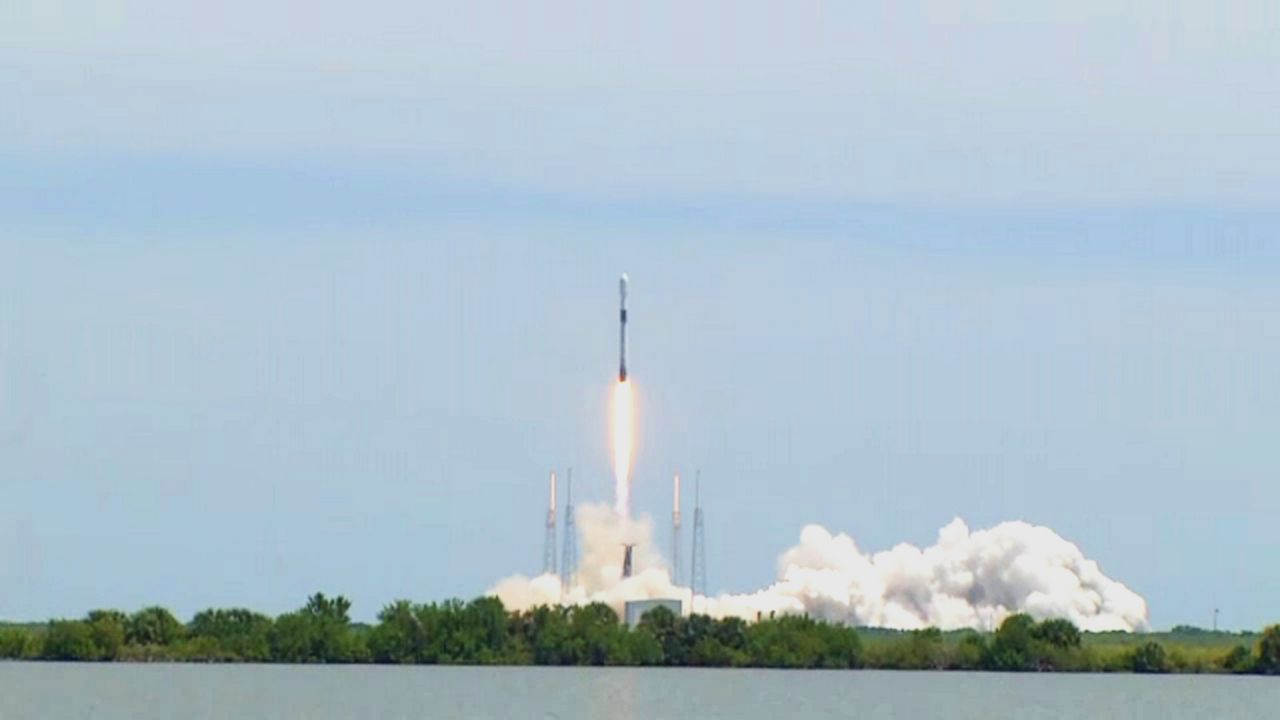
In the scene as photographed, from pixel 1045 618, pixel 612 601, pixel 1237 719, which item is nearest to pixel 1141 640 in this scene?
pixel 1045 618

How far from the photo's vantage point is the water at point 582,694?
121m

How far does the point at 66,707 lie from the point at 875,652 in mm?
64547

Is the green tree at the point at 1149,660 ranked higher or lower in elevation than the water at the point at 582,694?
higher

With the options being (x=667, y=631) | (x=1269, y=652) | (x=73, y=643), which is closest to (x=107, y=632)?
(x=73, y=643)

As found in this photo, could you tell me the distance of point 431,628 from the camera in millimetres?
171250

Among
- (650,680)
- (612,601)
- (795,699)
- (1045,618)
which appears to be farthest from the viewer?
(1045,618)

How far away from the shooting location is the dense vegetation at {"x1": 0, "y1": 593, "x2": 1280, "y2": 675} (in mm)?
167125

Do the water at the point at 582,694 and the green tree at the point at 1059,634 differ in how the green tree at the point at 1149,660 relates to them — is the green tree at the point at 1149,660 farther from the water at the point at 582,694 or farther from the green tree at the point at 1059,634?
the green tree at the point at 1059,634

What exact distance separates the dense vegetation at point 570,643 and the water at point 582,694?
3.78 ft

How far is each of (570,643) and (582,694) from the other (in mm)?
28273

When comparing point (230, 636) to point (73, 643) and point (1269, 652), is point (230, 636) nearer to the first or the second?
point (73, 643)

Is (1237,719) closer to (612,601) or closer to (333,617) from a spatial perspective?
(612,601)

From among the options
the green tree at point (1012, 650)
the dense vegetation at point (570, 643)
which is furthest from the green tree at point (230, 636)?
the green tree at point (1012, 650)

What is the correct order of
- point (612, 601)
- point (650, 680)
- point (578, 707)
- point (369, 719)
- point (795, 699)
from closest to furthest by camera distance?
point (369, 719) < point (578, 707) < point (795, 699) < point (650, 680) < point (612, 601)
